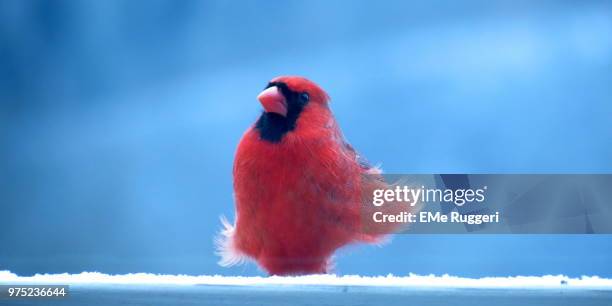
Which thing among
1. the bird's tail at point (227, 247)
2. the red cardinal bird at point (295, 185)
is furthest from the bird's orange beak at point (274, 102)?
the bird's tail at point (227, 247)

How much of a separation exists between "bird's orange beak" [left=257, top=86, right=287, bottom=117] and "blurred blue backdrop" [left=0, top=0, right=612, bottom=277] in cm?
9

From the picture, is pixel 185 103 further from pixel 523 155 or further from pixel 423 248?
pixel 523 155

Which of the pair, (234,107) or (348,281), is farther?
(234,107)

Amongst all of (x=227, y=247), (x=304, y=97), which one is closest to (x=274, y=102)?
(x=304, y=97)

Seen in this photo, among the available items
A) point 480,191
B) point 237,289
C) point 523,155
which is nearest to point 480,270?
point 480,191

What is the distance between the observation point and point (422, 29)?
7.19ft

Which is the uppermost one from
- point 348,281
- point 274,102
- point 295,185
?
point 274,102

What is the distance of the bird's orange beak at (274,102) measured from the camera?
2.05 metres

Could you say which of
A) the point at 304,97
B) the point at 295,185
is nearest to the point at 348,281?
the point at 295,185

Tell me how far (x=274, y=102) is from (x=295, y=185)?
27 centimetres

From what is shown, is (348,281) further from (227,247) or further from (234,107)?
(234,107)

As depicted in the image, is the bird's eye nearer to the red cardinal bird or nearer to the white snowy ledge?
the red cardinal bird

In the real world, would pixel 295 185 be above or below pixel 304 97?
below

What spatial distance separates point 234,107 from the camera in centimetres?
220
